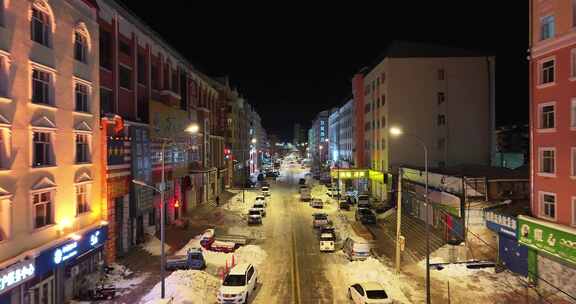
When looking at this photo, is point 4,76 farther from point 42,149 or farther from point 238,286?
point 238,286

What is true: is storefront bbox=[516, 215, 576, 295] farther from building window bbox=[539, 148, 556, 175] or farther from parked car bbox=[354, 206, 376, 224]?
parked car bbox=[354, 206, 376, 224]

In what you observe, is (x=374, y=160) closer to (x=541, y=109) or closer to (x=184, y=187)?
(x=184, y=187)

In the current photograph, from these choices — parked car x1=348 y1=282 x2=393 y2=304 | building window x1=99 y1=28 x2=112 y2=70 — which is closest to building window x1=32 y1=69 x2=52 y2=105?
building window x1=99 y1=28 x2=112 y2=70

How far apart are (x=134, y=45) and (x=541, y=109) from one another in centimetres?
3227

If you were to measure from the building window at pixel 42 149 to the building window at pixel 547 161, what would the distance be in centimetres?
2787

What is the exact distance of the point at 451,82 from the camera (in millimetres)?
50406

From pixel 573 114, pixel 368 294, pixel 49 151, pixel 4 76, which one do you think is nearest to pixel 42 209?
pixel 49 151

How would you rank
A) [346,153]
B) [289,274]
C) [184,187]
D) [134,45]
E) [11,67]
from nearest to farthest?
[11,67] → [289,274] → [134,45] → [184,187] → [346,153]

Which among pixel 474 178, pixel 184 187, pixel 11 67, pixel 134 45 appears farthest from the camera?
pixel 184 187

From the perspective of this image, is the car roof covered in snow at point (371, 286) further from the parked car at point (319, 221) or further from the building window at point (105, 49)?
the building window at point (105, 49)

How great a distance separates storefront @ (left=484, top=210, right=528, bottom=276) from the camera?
81.7 ft

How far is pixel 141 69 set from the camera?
38.1m

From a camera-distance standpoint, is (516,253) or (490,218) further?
(490,218)

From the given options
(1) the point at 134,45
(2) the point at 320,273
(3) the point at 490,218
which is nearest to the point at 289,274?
(2) the point at 320,273
